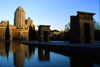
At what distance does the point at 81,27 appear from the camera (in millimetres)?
15219

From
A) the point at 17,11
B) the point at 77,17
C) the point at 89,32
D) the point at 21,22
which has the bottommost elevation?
the point at 89,32

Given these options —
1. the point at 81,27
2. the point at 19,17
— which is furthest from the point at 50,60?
the point at 19,17

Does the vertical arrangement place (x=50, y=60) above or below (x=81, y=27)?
below

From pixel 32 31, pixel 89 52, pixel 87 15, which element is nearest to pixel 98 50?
pixel 89 52

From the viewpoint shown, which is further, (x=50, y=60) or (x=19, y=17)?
(x=19, y=17)

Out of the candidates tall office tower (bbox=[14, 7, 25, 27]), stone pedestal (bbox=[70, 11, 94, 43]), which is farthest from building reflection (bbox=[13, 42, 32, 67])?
tall office tower (bbox=[14, 7, 25, 27])

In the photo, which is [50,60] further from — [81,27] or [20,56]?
[81,27]

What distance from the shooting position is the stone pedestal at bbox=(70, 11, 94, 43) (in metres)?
15.2

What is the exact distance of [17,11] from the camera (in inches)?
6452

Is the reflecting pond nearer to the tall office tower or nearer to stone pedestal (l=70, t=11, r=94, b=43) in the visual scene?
stone pedestal (l=70, t=11, r=94, b=43)

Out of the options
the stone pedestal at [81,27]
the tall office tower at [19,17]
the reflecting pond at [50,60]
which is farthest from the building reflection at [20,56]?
the tall office tower at [19,17]

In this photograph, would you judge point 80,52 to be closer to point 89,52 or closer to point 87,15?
point 89,52

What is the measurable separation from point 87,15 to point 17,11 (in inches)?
6276

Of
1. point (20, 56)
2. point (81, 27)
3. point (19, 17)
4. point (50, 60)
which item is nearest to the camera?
point (50, 60)
